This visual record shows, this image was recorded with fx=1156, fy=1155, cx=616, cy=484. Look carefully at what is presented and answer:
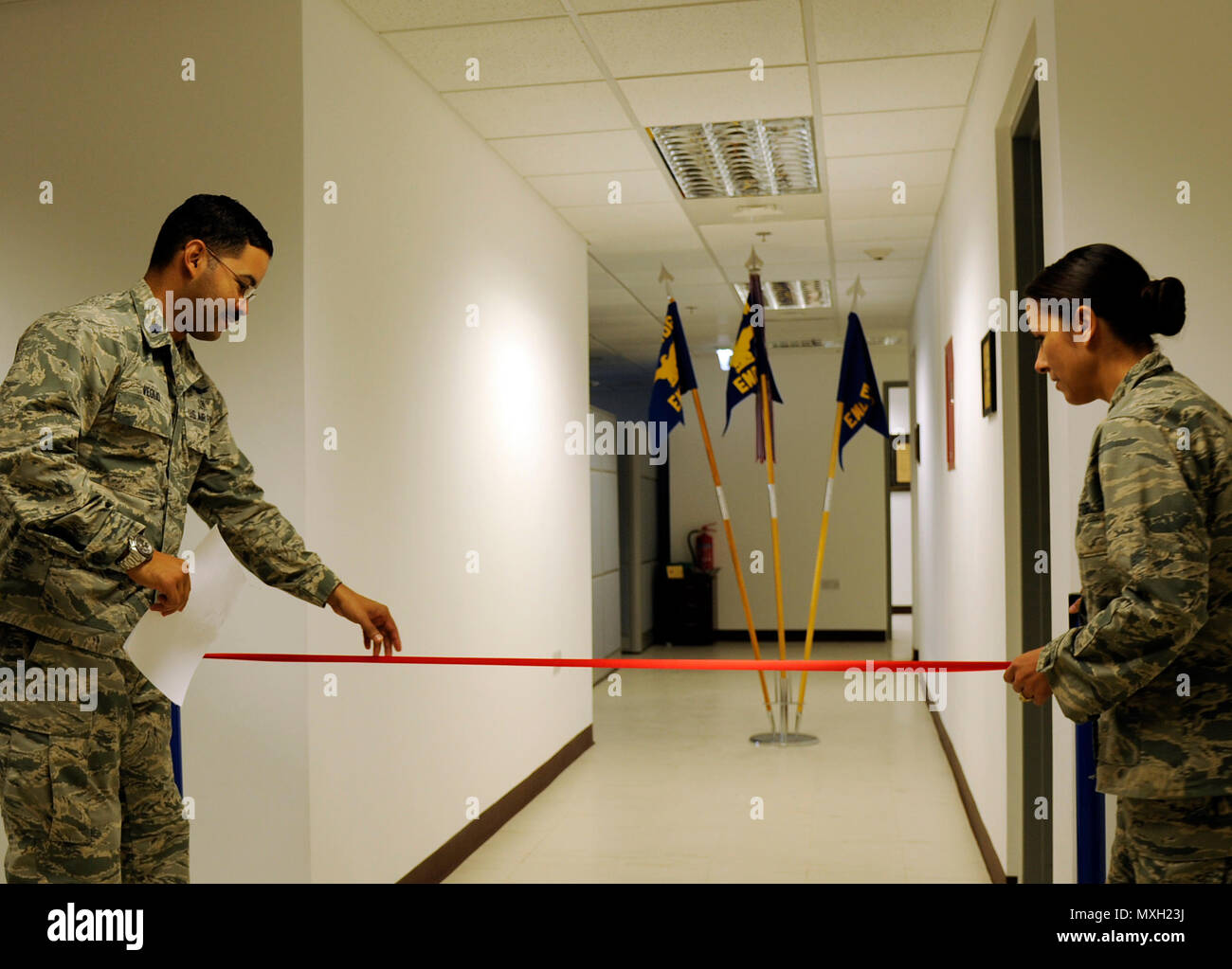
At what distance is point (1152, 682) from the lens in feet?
5.03

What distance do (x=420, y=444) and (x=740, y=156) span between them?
1.92 metres

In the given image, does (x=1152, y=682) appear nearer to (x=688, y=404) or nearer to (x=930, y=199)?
(x=930, y=199)

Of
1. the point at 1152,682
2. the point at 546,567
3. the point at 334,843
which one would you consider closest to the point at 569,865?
the point at 334,843

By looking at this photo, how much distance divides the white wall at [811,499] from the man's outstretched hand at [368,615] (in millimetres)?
8549

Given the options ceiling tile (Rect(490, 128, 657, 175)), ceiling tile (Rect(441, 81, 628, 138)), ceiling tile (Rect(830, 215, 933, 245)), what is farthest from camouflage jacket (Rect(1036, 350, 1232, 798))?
ceiling tile (Rect(830, 215, 933, 245))

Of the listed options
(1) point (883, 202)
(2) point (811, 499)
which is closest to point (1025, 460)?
(1) point (883, 202)

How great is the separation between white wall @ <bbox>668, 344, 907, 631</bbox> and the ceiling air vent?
5.67 meters

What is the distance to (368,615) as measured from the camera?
90.7 inches

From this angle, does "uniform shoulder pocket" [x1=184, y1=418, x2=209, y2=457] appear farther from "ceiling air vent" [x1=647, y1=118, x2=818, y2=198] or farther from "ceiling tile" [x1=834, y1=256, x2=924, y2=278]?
"ceiling tile" [x1=834, y1=256, x2=924, y2=278]

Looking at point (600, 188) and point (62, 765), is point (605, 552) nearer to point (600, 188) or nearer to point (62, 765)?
point (600, 188)

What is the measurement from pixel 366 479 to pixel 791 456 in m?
7.95

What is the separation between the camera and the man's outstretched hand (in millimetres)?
2279
